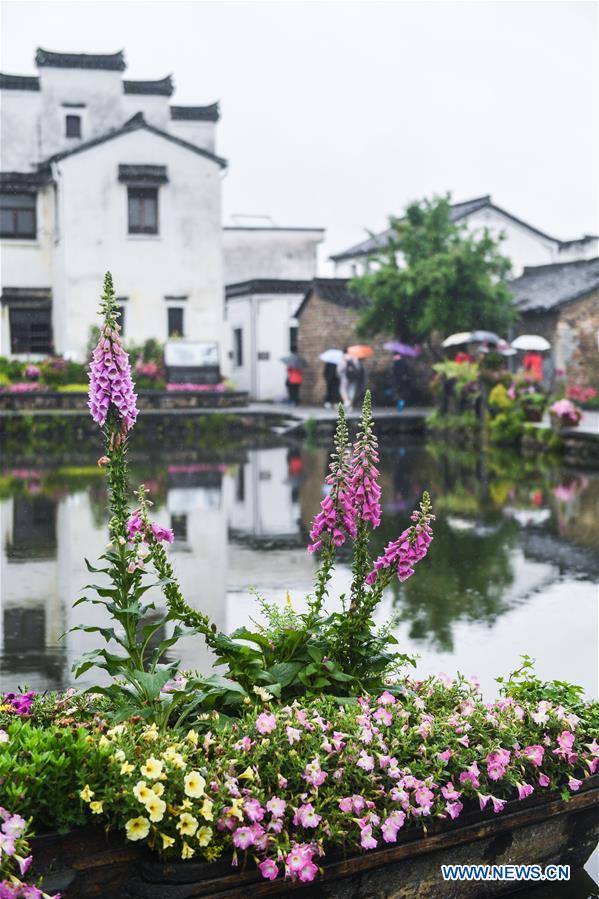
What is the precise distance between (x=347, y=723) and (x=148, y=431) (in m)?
25.3

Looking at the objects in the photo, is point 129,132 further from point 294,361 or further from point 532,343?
point 532,343

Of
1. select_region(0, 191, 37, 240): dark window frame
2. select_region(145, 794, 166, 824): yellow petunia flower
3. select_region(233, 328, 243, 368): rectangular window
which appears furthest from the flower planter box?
select_region(0, 191, 37, 240): dark window frame

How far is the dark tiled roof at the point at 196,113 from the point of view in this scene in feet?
136

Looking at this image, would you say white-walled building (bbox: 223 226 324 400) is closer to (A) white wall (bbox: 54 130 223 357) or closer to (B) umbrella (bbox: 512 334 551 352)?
(A) white wall (bbox: 54 130 223 357)

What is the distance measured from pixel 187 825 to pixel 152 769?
0.65 feet

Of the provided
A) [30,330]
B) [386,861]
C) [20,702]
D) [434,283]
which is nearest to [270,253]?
[30,330]

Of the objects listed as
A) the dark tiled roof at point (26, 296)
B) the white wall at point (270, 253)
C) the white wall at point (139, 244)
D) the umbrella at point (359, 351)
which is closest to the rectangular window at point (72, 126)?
the white wall at point (139, 244)

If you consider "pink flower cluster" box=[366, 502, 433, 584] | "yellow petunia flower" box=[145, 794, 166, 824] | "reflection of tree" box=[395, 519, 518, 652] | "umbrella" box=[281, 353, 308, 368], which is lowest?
"reflection of tree" box=[395, 519, 518, 652]

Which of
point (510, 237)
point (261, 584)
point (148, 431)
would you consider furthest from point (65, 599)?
point (510, 237)

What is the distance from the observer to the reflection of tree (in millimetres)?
8352

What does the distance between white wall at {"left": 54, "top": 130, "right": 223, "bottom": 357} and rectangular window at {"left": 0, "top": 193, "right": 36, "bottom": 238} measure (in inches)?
89.7

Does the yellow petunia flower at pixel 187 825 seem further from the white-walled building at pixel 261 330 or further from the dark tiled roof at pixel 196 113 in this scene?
the dark tiled roof at pixel 196 113

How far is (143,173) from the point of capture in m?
35.0

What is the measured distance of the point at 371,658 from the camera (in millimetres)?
4383
